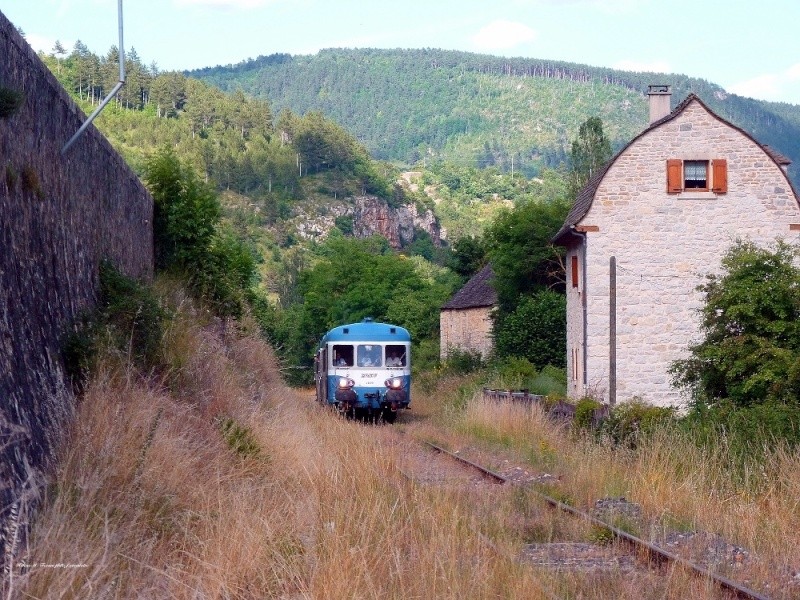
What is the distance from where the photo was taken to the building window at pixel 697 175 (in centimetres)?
3044

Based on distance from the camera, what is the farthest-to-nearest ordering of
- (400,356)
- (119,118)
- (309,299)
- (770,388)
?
(119,118)
(309,299)
(400,356)
(770,388)

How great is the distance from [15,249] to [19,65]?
179 centimetres

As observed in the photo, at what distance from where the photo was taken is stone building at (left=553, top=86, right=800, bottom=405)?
30.2 meters

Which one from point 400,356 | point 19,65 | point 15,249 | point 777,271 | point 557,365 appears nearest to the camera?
point 15,249

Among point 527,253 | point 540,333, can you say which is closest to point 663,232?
point 540,333

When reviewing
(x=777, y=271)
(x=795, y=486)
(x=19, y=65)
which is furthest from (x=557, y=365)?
(x=19, y=65)

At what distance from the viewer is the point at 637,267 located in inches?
1207

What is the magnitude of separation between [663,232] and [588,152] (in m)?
30.7

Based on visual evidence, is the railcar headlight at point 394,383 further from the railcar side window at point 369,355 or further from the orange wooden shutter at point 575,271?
the orange wooden shutter at point 575,271

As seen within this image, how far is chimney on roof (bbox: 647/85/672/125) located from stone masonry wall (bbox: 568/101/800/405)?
387cm

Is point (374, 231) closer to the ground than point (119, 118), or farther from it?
closer to the ground

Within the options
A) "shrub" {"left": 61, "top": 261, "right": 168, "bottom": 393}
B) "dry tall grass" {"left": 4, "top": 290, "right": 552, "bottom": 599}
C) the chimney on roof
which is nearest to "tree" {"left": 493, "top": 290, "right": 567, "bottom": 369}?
the chimney on roof

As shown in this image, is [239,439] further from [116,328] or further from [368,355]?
[368,355]

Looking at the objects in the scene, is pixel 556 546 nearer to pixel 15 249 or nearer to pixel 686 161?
pixel 15 249
